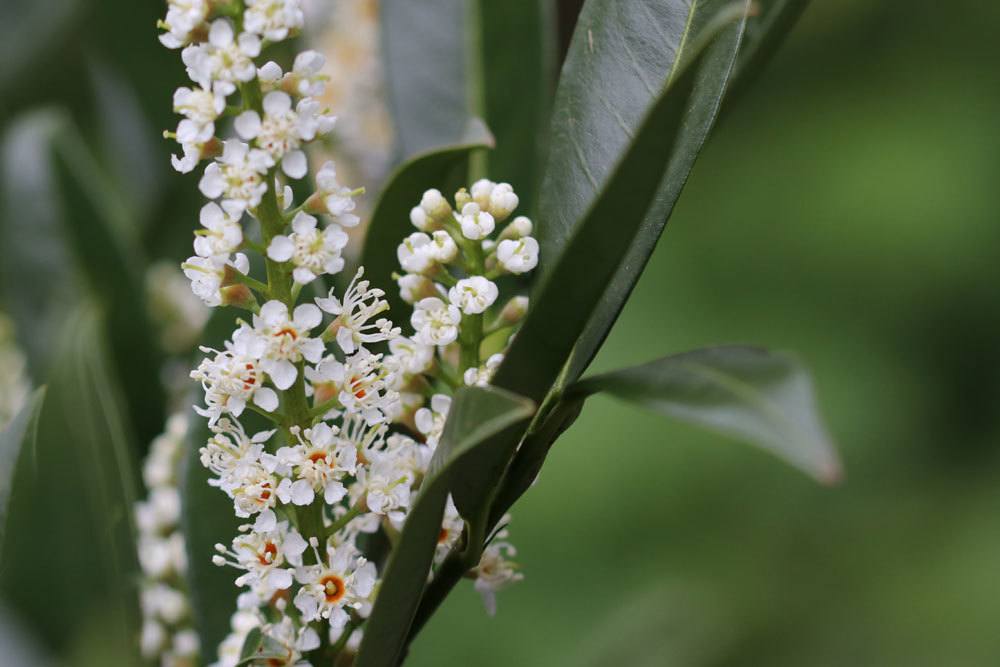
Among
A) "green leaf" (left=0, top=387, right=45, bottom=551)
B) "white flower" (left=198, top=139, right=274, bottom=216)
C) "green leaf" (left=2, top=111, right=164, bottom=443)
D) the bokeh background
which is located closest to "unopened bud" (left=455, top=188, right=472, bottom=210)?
"white flower" (left=198, top=139, right=274, bottom=216)

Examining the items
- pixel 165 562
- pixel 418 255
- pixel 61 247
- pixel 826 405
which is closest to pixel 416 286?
pixel 418 255

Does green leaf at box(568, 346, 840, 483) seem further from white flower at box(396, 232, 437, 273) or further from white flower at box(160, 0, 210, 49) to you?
white flower at box(160, 0, 210, 49)

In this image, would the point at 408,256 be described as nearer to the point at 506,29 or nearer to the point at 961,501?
the point at 506,29

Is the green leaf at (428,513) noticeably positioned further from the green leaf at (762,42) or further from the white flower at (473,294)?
the green leaf at (762,42)

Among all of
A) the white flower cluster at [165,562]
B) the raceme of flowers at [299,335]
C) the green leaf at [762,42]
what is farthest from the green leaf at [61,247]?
the green leaf at [762,42]

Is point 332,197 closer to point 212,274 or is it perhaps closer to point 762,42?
point 212,274

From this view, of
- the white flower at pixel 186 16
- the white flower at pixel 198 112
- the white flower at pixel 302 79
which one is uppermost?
the white flower at pixel 186 16
